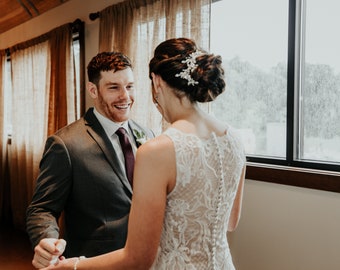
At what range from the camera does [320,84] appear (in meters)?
2.24

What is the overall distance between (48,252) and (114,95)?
0.75 meters

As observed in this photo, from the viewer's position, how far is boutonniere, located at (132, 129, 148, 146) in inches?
74.0

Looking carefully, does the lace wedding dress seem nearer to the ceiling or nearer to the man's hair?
the man's hair

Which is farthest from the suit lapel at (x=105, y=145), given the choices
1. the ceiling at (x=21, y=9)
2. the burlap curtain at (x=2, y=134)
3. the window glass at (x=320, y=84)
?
the burlap curtain at (x=2, y=134)

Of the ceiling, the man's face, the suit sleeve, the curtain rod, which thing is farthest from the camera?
the ceiling

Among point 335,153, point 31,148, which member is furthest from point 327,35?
point 31,148

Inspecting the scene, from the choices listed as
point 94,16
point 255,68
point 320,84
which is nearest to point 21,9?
point 94,16

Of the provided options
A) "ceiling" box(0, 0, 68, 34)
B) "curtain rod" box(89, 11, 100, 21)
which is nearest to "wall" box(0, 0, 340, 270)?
"curtain rod" box(89, 11, 100, 21)

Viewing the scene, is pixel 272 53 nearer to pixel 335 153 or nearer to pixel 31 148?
pixel 335 153

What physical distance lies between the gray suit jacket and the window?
43.0 inches

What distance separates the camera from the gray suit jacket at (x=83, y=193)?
5.07ft

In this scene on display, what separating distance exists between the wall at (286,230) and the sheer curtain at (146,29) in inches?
35.7

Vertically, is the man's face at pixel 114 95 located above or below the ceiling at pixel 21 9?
below

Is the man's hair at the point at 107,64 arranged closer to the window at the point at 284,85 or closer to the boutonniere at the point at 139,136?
the boutonniere at the point at 139,136
